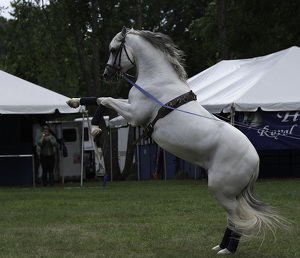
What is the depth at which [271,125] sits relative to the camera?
68.3 feet

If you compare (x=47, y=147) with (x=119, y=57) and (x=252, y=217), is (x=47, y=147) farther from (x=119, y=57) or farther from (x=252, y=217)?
(x=252, y=217)

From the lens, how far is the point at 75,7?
1150 inches

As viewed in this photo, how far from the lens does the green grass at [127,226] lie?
8.41m

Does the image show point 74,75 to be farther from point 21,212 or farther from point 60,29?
point 21,212

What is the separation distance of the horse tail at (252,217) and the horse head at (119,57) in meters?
2.21

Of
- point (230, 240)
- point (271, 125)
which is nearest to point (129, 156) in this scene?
point (271, 125)

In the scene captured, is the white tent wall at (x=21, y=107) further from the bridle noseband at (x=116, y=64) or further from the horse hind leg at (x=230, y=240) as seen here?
the horse hind leg at (x=230, y=240)

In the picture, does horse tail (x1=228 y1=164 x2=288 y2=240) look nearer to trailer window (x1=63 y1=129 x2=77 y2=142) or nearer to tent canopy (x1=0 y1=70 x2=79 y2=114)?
tent canopy (x1=0 y1=70 x2=79 y2=114)

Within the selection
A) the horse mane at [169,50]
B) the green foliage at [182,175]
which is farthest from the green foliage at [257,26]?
the horse mane at [169,50]

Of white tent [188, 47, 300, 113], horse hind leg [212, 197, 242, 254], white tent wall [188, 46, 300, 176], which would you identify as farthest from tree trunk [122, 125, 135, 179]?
horse hind leg [212, 197, 242, 254]

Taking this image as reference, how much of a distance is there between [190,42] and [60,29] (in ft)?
48.4

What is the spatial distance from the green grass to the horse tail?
0.43m

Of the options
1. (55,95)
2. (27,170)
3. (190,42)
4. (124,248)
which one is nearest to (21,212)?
(124,248)

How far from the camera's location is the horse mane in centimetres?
852
